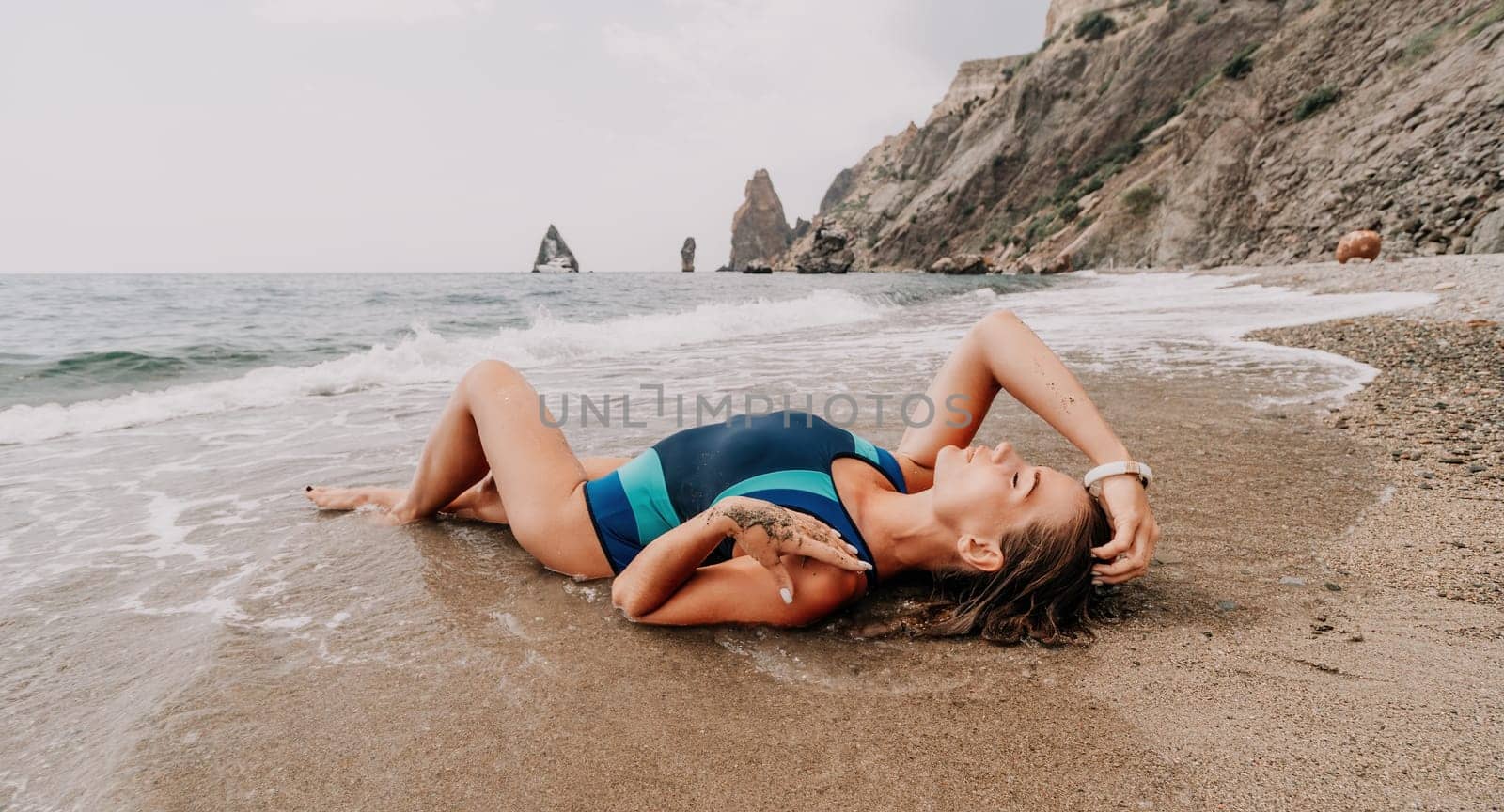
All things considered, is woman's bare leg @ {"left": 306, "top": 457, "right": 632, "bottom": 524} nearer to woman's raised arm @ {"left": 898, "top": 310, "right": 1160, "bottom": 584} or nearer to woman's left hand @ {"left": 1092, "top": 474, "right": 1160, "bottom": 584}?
woman's raised arm @ {"left": 898, "top": 310, "right": 1160, "bottom": 584}

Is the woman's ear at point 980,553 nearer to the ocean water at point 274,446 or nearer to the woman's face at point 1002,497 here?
the woman's face at point 1002,497

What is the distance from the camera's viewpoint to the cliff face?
16.5m

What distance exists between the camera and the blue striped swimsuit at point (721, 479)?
2240 millimetres

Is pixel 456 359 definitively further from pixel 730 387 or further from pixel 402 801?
pixel 402 801

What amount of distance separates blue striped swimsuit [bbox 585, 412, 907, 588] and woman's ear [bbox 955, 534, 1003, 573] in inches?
12.4

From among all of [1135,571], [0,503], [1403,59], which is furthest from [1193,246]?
[0,503]

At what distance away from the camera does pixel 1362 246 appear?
52.0 feet

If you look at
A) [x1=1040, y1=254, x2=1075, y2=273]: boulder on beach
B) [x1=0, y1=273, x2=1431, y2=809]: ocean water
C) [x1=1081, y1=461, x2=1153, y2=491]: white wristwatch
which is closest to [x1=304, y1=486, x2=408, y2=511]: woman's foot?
[x1=0, y1=273, x2=1431, y2=809]: ocean water

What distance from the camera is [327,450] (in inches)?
179

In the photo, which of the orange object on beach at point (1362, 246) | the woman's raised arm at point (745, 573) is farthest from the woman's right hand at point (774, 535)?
the orange object on beach at point (1362, 246)

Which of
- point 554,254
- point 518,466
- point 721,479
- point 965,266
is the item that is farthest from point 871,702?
point 554,254

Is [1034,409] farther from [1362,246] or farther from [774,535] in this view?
[1362,246]

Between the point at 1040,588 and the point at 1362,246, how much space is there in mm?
19900

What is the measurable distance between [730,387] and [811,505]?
13.9 feet
